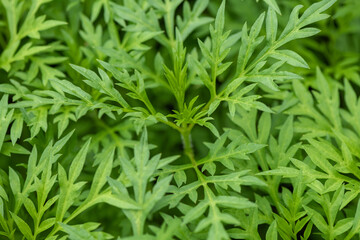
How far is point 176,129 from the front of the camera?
5.02 ft

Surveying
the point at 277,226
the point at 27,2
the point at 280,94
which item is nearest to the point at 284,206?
the point at 277,226

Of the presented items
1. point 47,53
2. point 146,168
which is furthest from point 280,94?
point 47,53

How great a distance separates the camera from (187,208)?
1.20 meters

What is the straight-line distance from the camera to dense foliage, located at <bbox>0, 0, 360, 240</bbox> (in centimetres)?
120

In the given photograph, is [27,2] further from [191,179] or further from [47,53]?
[191,179]

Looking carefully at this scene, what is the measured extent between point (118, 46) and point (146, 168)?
67 cm

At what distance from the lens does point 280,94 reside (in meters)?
1.62

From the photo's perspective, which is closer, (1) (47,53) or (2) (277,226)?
(2) (277,226)

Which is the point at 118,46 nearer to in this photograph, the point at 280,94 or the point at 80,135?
the point at 80,135

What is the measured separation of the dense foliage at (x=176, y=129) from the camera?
120 cm

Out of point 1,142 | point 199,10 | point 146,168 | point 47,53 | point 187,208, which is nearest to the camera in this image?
point 146,168

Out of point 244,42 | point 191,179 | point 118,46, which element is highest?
point 244,42

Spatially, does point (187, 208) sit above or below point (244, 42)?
below

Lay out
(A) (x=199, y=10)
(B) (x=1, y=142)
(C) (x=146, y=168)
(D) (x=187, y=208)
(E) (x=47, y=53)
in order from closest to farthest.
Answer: (C) (x=146, y=168)
(D) (x=187, y=208)
(B) (x=1, y=142)
(A) (x=199, y=10)
(E) (x=47, y=53)
